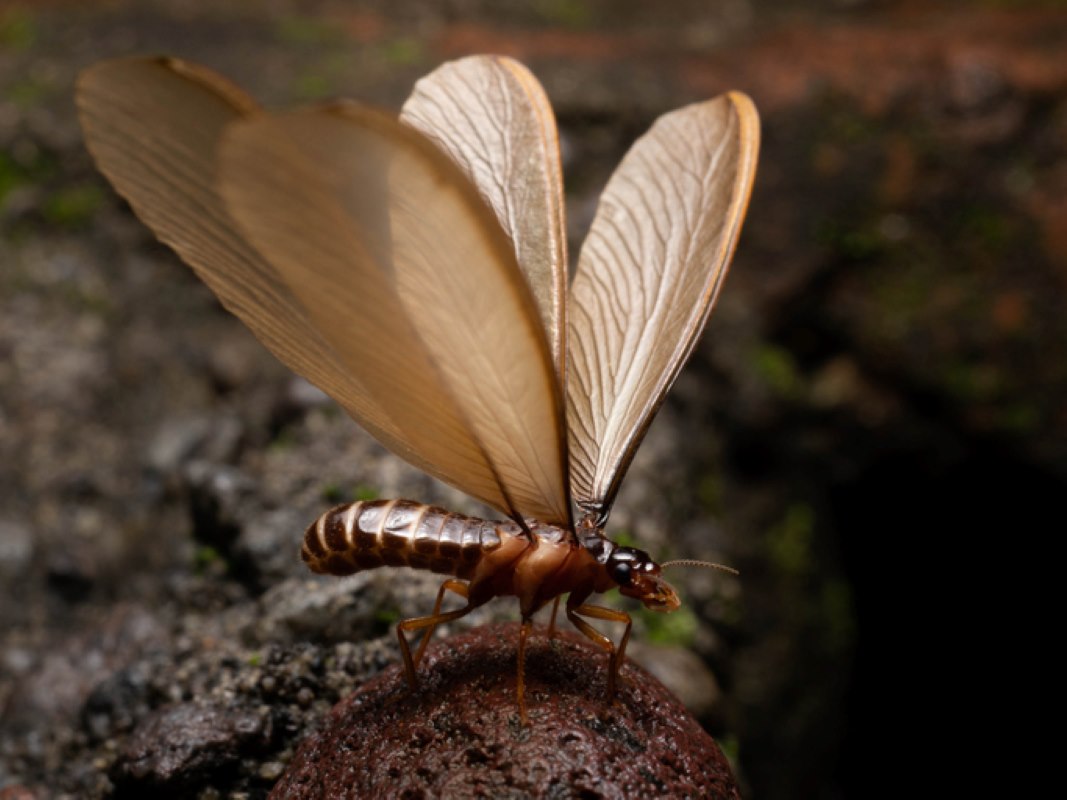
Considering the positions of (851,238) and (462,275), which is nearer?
(462,275)

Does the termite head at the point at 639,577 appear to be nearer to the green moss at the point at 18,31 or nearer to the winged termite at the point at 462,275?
the winged termite at the point at 462,275

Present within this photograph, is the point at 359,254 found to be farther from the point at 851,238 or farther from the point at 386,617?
the point at 851,238

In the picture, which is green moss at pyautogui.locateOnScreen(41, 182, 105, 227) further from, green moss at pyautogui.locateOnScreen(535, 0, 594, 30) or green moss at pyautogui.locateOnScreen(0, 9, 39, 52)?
green moss at pyautogui.locateOnScreen(535, 0, 594, 30)

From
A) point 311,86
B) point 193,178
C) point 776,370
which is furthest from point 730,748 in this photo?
point 311,86

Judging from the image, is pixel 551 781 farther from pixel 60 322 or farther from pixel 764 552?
pixel 60 322

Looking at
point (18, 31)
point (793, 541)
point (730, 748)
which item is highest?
point (18, 31)

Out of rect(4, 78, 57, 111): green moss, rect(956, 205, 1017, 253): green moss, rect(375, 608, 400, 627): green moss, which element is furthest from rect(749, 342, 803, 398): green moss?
rect(4, 78, 57, 111): green moss

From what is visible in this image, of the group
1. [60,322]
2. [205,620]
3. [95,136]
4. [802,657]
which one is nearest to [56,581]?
[205,620]

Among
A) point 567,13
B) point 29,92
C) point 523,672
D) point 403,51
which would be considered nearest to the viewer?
point 523,672
